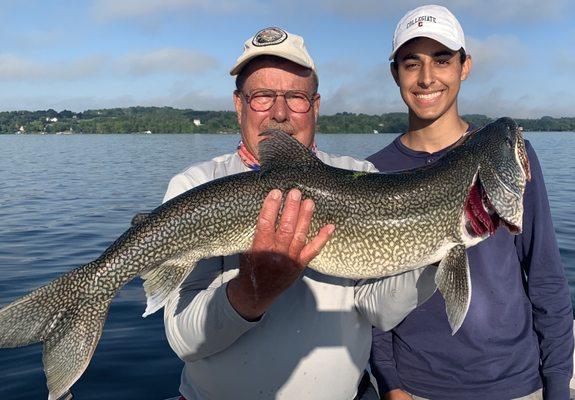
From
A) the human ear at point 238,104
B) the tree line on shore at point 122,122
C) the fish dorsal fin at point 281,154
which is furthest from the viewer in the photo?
the tree line on shore at point 122,122

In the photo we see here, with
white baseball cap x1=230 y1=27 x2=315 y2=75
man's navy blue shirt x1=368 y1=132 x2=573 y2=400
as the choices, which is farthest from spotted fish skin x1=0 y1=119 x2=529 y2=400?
white baseball cap x1=230 y1=27 x2=315 y2=75

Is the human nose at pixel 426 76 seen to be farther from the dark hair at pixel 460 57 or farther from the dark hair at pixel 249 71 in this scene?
the dark hair at pixel 249 71

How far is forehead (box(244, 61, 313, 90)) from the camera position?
398 cm

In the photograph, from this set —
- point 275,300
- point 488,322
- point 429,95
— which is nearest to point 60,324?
point 275,300

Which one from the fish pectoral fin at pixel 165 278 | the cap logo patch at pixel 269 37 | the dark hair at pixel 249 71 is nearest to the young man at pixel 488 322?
the dark hair at pixel 249 71

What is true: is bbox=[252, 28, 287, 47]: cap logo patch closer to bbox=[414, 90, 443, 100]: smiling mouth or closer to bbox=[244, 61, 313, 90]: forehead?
bbox=[244, 61, 313, 90]: forehead

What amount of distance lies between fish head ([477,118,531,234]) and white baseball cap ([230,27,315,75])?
4.87 ft

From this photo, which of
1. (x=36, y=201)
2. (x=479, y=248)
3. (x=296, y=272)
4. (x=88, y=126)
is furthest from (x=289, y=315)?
(x=88, y=126)

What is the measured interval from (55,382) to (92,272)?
0.68 m

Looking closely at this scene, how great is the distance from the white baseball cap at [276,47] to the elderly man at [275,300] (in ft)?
0.03

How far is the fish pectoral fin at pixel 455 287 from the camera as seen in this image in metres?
3.44

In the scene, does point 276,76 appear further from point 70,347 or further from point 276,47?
point 70,347

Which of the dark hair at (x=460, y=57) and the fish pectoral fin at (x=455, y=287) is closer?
the fish pectoral fin at (x=455, y=287)

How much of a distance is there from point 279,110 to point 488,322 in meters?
2.29
